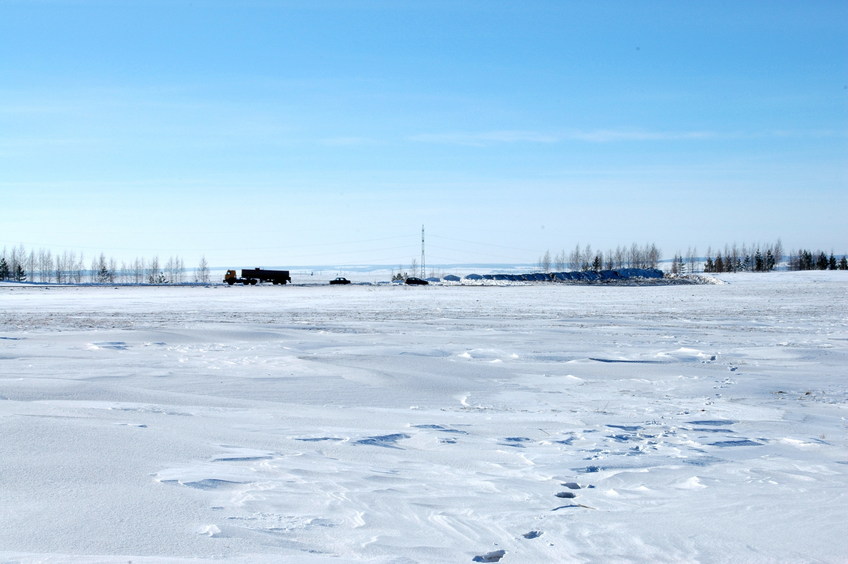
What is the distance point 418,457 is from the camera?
17.6 ft

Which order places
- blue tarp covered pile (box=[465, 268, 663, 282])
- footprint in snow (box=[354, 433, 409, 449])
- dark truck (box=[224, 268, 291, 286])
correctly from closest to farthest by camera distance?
footprint in snow (box=[354, 433, 409, 449]) < dark truck (box=[224, 268, 291, 286]) < blue tarp covered pile (box=[465, 268, 663, 282])

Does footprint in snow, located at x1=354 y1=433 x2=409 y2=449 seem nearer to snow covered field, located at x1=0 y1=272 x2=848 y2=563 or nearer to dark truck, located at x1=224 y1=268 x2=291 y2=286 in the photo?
snow covered field, located at x1=0 y1=272 x2=848 y2=563

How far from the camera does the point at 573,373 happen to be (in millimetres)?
10047

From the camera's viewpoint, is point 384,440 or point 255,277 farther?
point 255,277

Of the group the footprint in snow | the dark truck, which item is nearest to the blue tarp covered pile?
the dark truck

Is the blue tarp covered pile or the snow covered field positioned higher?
the blue tarp covered pile

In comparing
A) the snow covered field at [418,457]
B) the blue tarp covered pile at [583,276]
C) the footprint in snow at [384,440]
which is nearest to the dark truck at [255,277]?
the blue tarp covered pile at [583,276]

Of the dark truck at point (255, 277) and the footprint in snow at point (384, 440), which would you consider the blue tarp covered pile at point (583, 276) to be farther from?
the footprint in snow at point (384, 440)

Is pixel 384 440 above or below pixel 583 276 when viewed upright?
below

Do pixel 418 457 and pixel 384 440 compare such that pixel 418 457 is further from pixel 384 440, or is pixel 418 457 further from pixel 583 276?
pixel 583 276

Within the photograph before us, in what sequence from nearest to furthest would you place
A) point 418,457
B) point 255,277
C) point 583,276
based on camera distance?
point 418,457
point 255,277
point 583,276

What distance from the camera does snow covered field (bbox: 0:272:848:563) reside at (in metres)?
3.64

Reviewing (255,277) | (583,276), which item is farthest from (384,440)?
(583,276)

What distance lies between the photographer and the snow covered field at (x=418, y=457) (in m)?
3.64
